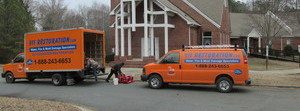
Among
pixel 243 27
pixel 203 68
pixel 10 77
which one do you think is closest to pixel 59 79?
pixel 10 77

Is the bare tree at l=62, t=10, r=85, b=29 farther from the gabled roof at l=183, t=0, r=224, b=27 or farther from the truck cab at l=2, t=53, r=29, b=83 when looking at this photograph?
the truck cab at l=2, t=53, r=29, b=83

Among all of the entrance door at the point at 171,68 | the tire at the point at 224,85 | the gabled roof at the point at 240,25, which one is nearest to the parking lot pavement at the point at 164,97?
the tire at the point at 224,85

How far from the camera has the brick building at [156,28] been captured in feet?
113

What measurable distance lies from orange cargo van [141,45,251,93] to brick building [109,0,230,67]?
1328 cm

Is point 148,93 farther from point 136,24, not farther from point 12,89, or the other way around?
point 136,24

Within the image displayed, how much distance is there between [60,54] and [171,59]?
6.02 meters

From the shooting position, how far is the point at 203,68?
762 inches

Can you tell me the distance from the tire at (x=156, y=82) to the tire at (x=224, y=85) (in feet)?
9.34

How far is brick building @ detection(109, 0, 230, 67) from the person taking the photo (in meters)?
34.4

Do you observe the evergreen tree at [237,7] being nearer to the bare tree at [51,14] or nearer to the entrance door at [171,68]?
the bare tree at [51,14]

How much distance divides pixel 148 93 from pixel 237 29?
46.0 meters

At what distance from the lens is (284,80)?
2298 centimetres

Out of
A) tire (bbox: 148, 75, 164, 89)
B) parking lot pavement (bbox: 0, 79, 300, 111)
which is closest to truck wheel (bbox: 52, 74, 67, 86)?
parking lot pavement (bbox: 0, 79, 300, 111)

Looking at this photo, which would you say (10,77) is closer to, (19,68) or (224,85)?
(19,68)
